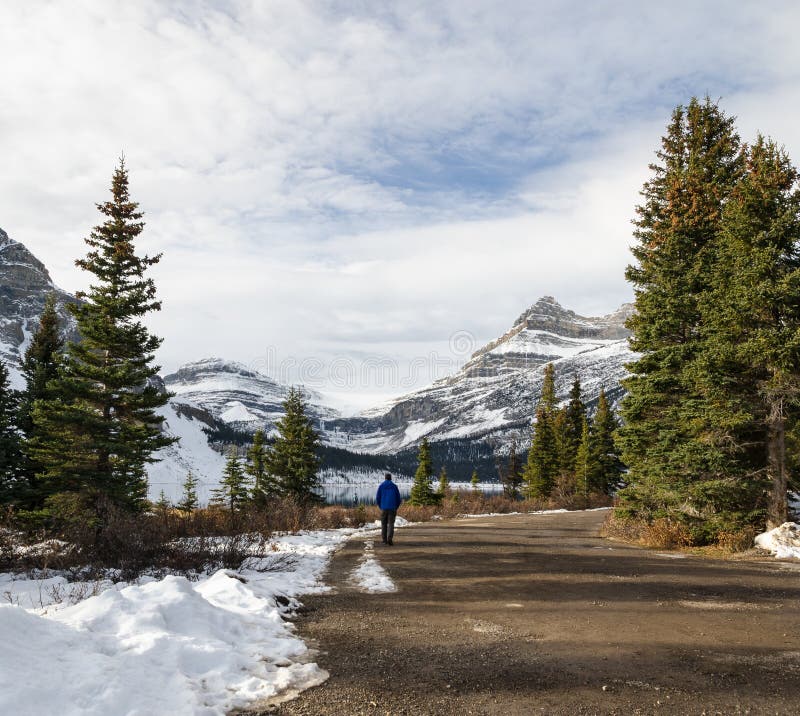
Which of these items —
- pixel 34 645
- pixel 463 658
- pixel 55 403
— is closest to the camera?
pixel 34 645

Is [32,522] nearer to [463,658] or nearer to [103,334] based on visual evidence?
[103,334]

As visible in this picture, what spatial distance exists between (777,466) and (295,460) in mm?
25955

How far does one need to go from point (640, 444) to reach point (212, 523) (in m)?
14.7

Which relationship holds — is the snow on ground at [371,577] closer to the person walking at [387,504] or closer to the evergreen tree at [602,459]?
the person walking at [387,504]

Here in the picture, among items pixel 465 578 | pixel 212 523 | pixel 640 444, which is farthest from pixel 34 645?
pixel 640 444

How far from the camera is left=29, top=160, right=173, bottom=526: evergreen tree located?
67.6 feet

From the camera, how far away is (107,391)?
2136 centimetres

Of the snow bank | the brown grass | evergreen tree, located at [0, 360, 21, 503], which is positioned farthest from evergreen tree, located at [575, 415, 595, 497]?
evergreen tree, located at [0, 360, 21, 503]

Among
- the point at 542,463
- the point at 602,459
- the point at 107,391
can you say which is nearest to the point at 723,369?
the point at 107,391

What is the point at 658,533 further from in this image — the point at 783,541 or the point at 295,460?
the point at 295,460

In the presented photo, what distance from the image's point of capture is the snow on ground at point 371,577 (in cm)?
989

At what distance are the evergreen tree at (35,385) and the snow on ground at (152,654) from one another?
21.8m

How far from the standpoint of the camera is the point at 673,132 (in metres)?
23.8

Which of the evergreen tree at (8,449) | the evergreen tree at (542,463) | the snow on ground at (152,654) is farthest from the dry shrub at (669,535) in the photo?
the evergreen tree at (542,463)
